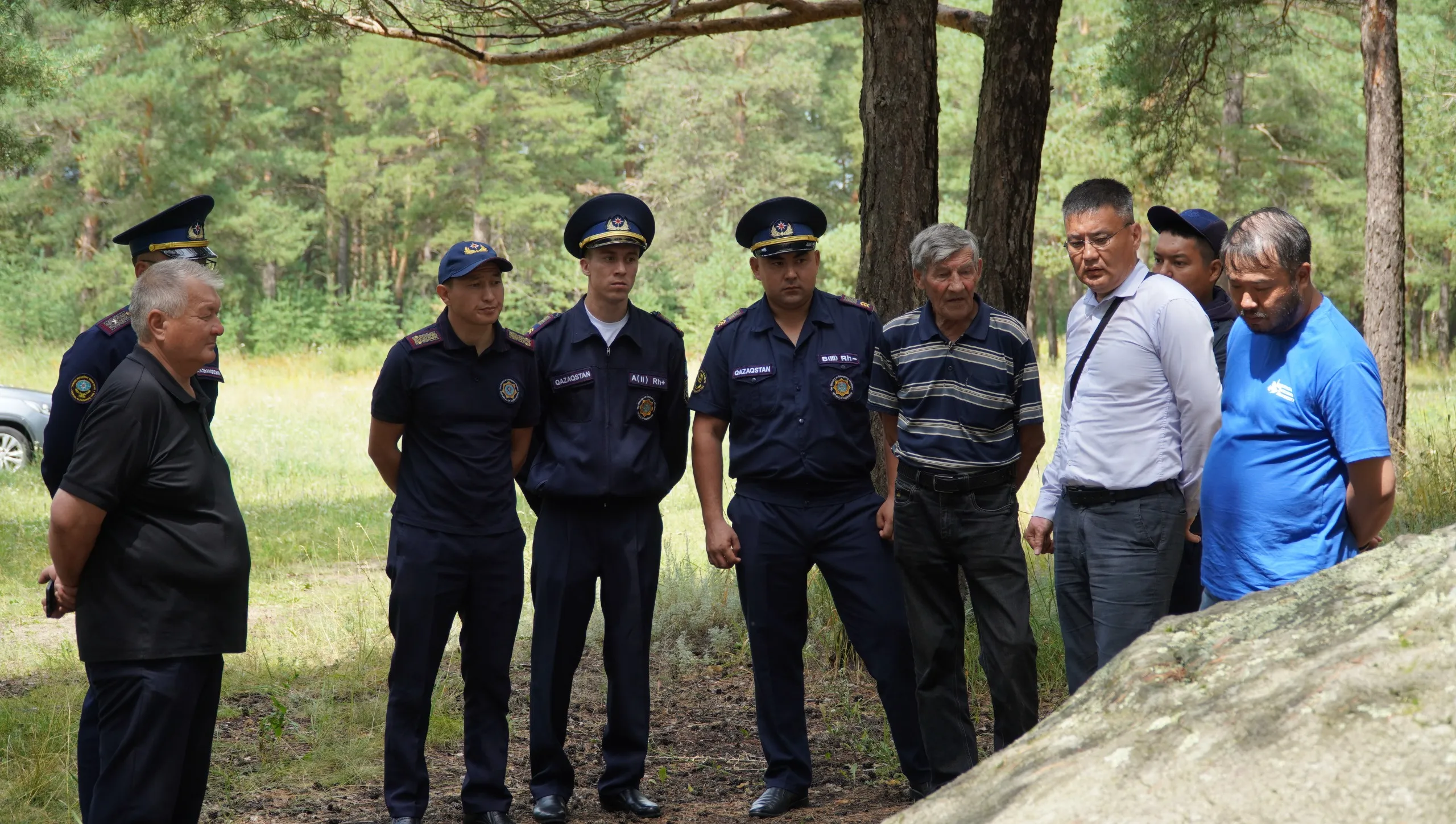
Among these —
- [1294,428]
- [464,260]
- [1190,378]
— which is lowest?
[1294,428]

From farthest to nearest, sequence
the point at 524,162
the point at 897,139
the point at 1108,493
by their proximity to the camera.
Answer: the point at 524,162
the point at 897,139
the point at 1108,493

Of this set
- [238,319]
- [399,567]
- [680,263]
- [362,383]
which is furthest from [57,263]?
[399,567]

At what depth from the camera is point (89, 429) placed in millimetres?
3105

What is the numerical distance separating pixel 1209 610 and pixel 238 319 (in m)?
35.4

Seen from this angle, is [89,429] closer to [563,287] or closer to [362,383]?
[362,383]

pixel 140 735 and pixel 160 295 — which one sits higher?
pixel 160 295

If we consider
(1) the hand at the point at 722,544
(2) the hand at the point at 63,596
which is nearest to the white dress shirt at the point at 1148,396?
(1) the hand at the point at 722,544

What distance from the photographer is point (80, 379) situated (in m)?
3.60

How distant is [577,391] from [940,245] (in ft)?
4.61

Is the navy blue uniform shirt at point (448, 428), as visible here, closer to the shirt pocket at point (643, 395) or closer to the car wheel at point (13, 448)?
the shirt pocket at point (643, 395)

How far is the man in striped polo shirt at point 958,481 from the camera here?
4.04 meters

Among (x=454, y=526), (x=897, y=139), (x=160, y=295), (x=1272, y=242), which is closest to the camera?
(x=1272, y=242)

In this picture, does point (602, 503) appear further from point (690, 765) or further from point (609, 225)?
point (690, 765)

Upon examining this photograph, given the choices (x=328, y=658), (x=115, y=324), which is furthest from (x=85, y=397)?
(x=328, y=658)
